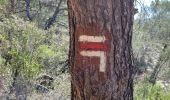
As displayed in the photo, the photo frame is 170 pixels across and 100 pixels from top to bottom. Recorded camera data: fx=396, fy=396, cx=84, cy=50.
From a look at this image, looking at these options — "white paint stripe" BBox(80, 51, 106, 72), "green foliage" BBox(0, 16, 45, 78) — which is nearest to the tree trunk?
"white paint stripe" BBox(80, 51, 106, 72)

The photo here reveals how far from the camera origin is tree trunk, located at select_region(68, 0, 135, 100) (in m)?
1.82

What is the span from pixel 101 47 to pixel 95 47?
0.09 feet

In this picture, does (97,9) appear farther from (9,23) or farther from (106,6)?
(9,23)

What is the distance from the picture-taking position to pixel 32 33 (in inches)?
376

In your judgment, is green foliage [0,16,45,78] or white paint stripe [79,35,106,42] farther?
green foliage [0,16,45,78]

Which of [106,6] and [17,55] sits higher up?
[106,6]

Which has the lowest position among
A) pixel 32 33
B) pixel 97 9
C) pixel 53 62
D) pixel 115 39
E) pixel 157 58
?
pixel 157 58

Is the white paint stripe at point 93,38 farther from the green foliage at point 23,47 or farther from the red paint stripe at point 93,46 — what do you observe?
the green foliage at point 23,47

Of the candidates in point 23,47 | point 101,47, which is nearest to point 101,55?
point 101,47

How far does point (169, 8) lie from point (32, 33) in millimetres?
14414

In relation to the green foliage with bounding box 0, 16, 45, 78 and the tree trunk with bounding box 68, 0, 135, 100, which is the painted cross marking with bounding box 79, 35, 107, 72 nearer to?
the tree trunk with bounding box 68, 0, 135, 100

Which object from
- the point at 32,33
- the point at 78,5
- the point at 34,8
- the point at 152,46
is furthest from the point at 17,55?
the point at 152,46

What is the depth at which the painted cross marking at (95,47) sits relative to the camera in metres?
1.84

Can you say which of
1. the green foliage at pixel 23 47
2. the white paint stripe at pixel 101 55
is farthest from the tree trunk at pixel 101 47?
the green foliage at pixel 23 47
